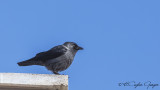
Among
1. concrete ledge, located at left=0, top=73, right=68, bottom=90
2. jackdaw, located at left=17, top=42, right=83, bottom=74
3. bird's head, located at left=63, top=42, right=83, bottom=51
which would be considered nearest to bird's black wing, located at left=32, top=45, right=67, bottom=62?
jackdaw, located at left=17, top=42, right=83, bottom=74

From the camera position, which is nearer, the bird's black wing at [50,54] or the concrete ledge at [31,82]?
the concrete ledge at [31,82]

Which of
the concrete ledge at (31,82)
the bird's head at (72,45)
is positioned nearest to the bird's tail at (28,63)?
the bird's head at (72,45)

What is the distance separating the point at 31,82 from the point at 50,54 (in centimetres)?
320

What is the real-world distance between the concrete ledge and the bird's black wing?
2804 mm

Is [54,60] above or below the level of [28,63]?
above

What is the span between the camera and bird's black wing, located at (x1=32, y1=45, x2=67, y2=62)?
843 centimetres

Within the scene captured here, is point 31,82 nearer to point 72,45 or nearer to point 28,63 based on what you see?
point 28,63

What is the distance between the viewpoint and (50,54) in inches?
338

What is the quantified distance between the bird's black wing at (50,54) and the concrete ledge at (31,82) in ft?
9.20

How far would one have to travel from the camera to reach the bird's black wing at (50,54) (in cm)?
843

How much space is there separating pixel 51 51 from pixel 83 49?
1129 millimetres

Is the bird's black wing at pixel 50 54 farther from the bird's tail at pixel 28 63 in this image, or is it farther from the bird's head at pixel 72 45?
the bird's head at pixel 72 45

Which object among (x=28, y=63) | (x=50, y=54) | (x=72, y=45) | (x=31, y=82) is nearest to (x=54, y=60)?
(x=50, y=54)

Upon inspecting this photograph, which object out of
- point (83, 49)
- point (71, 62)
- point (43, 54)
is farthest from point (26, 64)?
point (83, 49)
